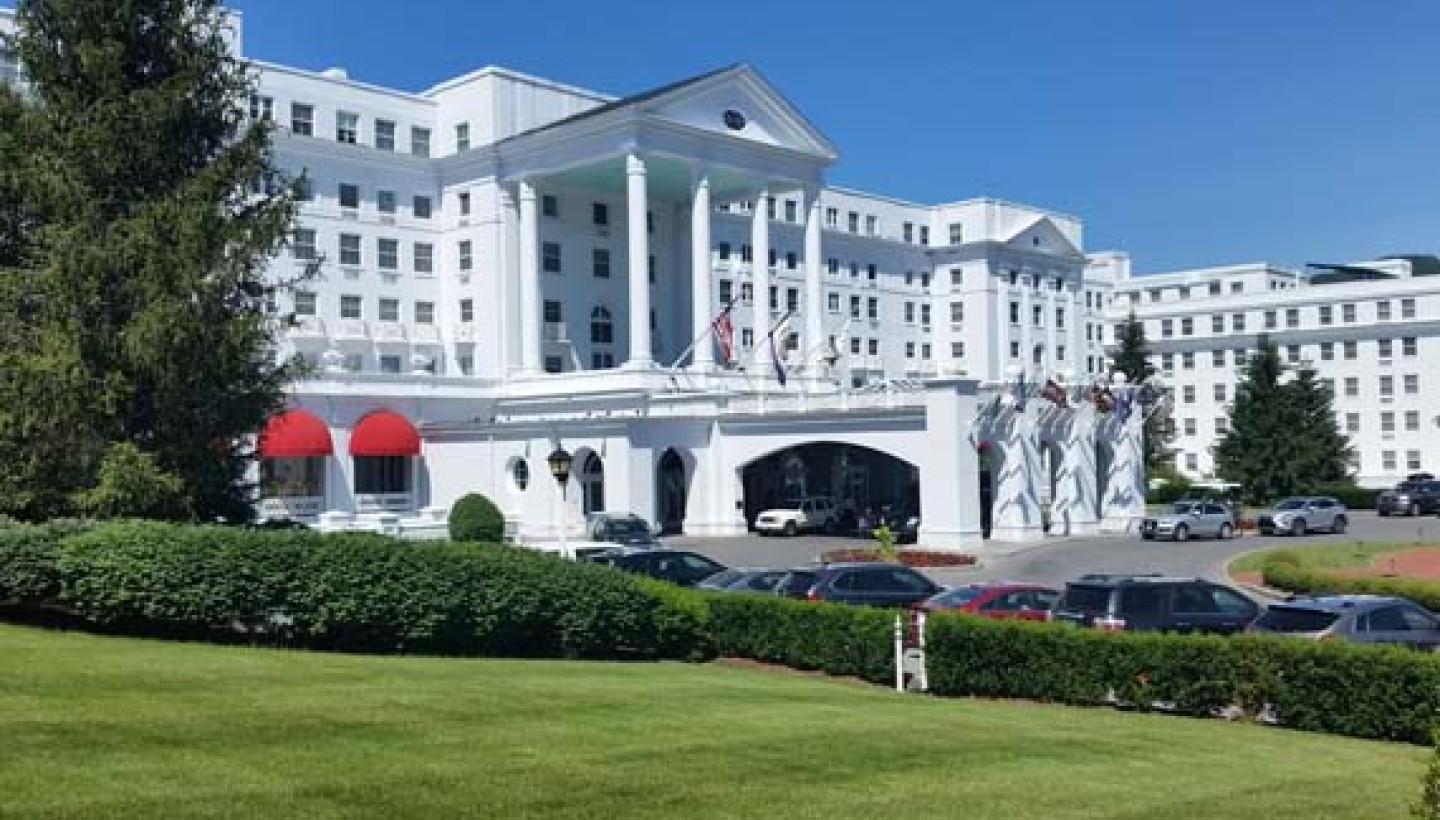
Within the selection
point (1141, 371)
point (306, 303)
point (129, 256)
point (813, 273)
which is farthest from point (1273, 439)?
point (129, 256)

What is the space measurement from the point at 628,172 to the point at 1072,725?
166 feet

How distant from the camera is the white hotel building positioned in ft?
343

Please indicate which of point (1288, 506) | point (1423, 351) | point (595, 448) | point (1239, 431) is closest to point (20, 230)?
point (595, 448)

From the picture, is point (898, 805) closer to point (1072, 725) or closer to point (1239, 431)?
point (1072, 725)

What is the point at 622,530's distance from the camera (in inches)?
1873

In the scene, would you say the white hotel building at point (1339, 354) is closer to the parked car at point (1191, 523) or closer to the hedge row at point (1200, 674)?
the parked car at point (1191, 523)

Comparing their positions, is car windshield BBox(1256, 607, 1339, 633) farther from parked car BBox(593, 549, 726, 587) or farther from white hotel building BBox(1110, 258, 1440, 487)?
white hotel building BBox(1110, 258, 1440, 487)

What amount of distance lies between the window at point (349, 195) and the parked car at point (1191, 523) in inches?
1563

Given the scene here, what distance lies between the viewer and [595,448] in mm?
59875

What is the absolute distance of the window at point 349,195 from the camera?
224 feet

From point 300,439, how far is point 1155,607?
4203cm

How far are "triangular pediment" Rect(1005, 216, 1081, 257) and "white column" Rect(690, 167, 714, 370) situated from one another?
139ft

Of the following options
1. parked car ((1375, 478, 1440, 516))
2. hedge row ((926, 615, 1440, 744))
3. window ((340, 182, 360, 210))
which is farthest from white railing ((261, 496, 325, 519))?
parked car ((1375, 478, 1440, 516))

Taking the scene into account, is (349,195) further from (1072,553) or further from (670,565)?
(670,565)
